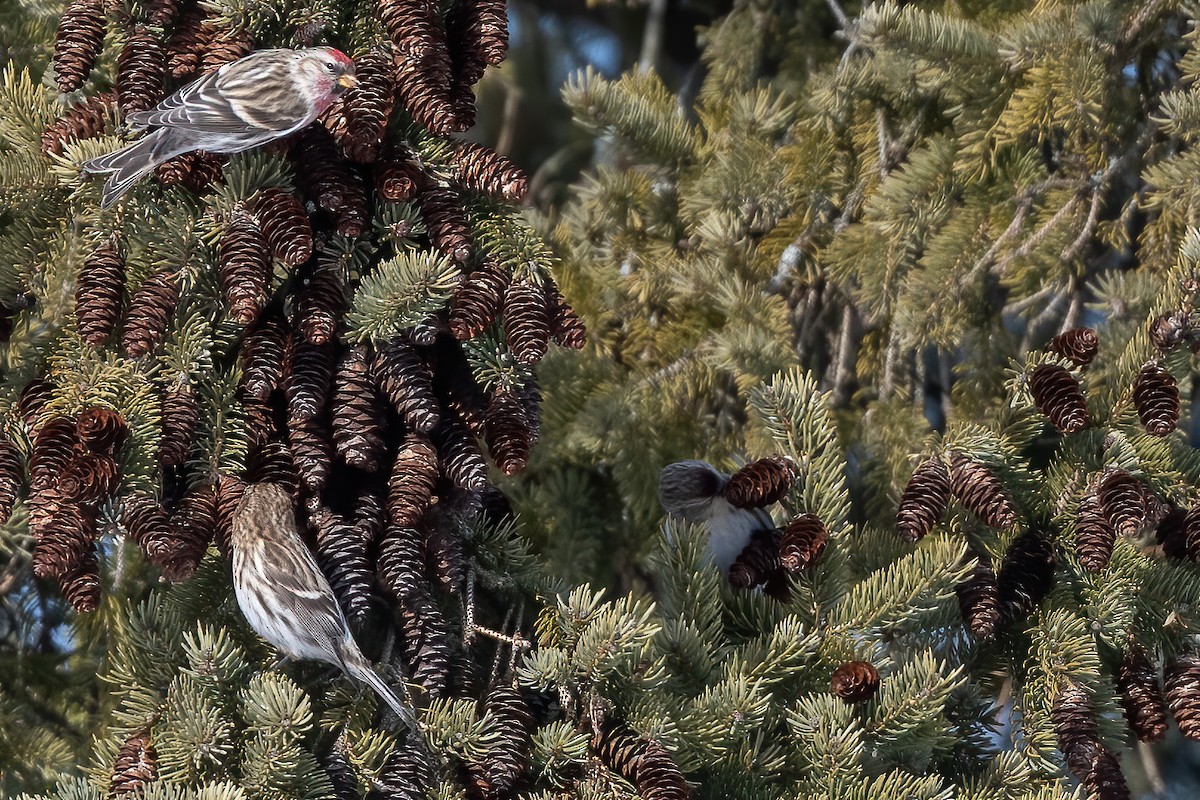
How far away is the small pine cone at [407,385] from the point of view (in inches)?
69.4

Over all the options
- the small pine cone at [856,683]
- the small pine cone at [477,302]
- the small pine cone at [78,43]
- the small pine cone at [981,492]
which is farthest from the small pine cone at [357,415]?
the small pine cone at [981,492]

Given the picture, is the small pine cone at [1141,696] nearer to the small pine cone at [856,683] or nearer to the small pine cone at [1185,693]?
the small pine cone at [1185,693]

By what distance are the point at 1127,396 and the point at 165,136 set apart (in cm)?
158

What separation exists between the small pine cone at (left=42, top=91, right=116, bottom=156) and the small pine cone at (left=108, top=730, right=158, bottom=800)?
883 millimetres

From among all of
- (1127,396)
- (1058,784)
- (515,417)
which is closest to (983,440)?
(1127,396)

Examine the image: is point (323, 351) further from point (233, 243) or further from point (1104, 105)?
point (1104, 105)

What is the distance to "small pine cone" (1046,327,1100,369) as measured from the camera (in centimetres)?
211

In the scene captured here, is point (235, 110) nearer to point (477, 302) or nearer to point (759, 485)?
point (477, 302)

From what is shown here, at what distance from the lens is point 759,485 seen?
6.76ft

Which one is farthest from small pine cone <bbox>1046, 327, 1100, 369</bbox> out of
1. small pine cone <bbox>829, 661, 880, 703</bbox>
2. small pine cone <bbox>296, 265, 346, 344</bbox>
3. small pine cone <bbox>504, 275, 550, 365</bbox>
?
small pine cone <bbox>296, 265, 346, 344</bbox>

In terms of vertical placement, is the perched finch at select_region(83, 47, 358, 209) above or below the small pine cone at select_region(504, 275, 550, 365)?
above

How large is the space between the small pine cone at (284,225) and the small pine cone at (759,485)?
0.77m

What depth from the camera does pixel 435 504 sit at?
1.81m

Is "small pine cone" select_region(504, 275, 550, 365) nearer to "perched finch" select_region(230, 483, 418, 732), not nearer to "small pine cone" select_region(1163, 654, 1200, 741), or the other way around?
"perched finch" select_region(230, 483, 418, 732)
